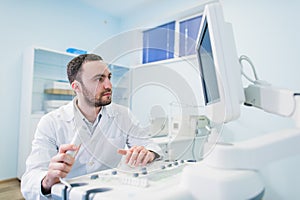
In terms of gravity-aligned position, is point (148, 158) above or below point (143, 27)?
below

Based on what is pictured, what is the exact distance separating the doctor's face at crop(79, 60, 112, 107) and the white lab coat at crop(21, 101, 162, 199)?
0.16m

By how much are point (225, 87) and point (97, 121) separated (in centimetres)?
65

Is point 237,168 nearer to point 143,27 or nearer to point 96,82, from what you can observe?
point 96,82

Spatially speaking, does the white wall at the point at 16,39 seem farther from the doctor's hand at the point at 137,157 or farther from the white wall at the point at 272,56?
the doctor's hand at the point at 137,157

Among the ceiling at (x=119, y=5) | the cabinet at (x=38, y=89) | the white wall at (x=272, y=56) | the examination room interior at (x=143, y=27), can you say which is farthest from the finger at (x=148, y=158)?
the ceiling at (x=119, y=5)

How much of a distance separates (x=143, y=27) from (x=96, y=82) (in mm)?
389

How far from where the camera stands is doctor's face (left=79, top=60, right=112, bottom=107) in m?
0.79

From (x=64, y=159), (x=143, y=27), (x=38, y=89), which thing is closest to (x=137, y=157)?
(x=64, y=159)

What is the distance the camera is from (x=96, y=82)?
2.59 ft

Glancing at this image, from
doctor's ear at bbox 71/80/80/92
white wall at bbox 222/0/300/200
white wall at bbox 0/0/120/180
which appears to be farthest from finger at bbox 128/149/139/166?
white wall at bbox 0/0/120/180

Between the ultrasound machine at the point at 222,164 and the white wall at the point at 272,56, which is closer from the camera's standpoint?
the ultrasound machine at the point at 222,164

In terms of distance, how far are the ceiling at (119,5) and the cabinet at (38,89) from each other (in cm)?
91

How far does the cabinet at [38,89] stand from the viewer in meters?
2.29

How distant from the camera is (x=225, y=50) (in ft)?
1.67
